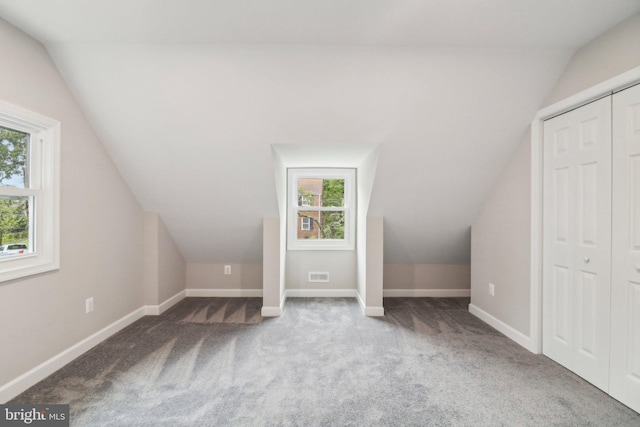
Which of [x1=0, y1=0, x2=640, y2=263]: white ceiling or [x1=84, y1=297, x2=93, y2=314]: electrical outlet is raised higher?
[x1=0, y1=0, x2=640, y2=263]: white ceiling

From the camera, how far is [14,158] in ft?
7.08

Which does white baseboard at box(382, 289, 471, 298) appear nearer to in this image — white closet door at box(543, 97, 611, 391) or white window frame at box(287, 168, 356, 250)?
white window frame at box(287, 168, 356, 250)

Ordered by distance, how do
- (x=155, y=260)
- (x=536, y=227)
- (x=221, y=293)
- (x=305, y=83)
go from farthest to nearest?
(x=221, y=293)
(x=155, y=260)
(x=536, y=227)
(x=305, y=83)

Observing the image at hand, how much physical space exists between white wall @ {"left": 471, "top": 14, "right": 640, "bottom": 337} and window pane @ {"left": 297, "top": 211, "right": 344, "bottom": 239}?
1.77 meters

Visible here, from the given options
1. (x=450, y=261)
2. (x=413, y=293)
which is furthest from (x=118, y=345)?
(x=450, y=261)

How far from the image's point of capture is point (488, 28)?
1995mm

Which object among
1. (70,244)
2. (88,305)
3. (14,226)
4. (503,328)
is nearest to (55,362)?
(88,305)

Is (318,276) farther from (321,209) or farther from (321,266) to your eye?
(321,209)

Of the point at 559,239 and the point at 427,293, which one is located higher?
the point at 559,239

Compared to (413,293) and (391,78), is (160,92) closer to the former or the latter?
(391,78)

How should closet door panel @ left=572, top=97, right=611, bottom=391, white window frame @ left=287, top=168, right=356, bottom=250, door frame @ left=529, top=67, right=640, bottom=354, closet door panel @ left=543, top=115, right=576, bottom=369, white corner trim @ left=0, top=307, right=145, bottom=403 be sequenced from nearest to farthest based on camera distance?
white corner trim @ left=0, top=307, right=145, bottom=403 < closet door panel @ left=572, top=97, right=611, bottom=391 < closet door panel @ left=543, top=115, right=576, bottom=369 < door frame @ left=529, top=67, right=640, bottom=354 < white window frame @ left=287, top=168, right=356, bottom=250

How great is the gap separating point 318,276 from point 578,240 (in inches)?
116

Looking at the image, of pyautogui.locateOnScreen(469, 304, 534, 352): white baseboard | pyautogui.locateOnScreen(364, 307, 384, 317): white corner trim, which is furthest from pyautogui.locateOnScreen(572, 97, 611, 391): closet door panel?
pyautogui.locateOnScreen(364, 307, 384, 317): white corner trim

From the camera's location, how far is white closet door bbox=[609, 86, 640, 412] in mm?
1898
